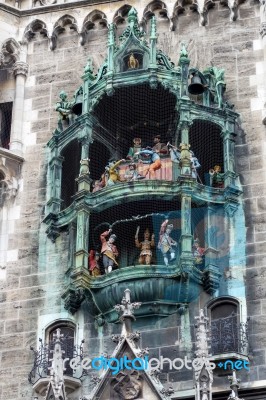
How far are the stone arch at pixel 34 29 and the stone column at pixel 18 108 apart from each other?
663 millimetres

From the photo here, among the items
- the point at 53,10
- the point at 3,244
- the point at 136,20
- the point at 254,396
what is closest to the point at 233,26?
the point at 136,20

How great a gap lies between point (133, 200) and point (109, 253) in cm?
96

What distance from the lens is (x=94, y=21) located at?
27.1 metres

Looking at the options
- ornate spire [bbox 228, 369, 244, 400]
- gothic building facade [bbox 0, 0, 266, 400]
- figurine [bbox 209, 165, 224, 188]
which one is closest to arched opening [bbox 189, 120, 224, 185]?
gothic building facade [bbox 0, 0, 266, 400]

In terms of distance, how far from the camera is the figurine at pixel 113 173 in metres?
24.2

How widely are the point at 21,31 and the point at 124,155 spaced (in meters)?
3.56

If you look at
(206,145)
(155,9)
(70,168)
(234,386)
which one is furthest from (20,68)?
(234,386)

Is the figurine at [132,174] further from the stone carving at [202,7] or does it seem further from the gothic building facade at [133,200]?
the stone carving at [202,7]

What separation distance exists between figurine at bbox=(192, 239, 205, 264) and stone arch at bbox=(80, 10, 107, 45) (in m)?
5.25

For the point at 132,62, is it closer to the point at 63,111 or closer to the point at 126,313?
the point at 63,111

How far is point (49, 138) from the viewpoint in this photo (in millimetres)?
25766

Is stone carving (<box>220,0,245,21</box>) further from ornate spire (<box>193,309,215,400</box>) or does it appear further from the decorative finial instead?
ornate spire (<box>193,309,215,400</box>)

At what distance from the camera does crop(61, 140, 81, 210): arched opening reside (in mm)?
25094

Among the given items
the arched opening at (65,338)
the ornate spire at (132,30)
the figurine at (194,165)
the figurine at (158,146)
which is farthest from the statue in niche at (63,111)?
the arched opening at (65,338)
